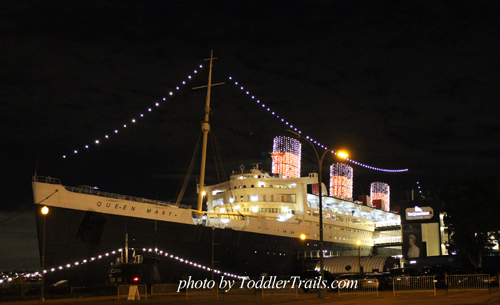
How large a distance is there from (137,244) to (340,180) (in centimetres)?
5405

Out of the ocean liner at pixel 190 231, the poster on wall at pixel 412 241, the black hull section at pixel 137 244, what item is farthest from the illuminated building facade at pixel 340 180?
the black hull section at pixel 137 244

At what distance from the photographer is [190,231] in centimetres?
3456

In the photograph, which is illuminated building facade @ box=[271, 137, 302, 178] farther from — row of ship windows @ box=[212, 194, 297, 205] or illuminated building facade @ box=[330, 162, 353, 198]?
illuminated building facade @ box=[330, 162, 353, 198]

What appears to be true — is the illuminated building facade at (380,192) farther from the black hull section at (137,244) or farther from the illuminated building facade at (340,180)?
the black hull section at (137,244)

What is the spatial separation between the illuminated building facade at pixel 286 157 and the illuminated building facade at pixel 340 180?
1421cm

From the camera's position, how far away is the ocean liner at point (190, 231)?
28828 mm

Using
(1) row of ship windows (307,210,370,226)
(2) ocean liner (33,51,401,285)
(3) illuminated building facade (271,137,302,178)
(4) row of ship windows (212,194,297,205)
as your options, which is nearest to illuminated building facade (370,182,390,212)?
(1) row of ship windows (307,210,370,226)

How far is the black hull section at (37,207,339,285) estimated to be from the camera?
2841cm

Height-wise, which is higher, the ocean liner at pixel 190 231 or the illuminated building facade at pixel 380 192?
the illuminated building facade at pixel 380 192

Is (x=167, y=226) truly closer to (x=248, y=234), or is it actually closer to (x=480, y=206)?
(x=248, y=234)

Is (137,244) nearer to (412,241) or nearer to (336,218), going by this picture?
(336,218)

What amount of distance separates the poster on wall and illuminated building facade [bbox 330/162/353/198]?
23389 mm

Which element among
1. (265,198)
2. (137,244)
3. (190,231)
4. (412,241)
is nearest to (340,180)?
(412,241)

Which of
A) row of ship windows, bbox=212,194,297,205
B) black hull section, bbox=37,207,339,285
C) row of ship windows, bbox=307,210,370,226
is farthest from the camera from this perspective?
row of ship windows, bbox=307,210,370,226
